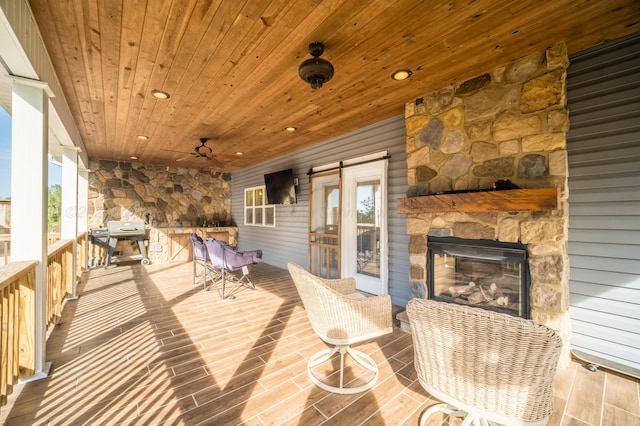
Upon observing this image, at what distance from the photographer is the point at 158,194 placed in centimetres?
735

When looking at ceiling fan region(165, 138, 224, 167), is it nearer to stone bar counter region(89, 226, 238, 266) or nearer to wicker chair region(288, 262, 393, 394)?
stone bar counter region(89, 226, 238, 266)

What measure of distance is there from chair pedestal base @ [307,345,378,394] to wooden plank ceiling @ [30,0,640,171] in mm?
2393

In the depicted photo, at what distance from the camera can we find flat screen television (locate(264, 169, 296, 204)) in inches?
221

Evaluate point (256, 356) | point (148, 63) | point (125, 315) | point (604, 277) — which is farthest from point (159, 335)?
point (604, 277)

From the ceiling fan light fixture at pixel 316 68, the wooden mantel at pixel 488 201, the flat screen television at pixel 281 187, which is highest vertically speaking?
the ceiling fan light fixture at pixel 316 68

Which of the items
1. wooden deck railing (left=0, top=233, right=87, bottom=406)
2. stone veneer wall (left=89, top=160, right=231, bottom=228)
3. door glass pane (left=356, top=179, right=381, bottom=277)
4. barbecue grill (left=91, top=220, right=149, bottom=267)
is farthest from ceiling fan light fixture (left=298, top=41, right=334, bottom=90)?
stone veneer wall (left=89, top=160, right=231, bottom=228)

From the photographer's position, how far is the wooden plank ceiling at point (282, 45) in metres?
1.77

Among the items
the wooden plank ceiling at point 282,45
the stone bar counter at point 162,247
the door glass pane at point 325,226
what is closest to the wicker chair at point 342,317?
the wooden plank ceiling at point 282,45

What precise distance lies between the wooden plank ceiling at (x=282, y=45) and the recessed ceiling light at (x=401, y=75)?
2.7 inches

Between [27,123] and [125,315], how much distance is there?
2.35m

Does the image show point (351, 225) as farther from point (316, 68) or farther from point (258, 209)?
point (258, 209)

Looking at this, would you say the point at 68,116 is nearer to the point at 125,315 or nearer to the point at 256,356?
the point at 125,315

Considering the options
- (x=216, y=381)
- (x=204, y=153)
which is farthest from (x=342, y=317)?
(x=204, y=153)

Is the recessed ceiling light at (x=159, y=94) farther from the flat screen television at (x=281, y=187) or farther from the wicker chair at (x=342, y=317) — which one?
the flat screen television at (x=281, y=187)
